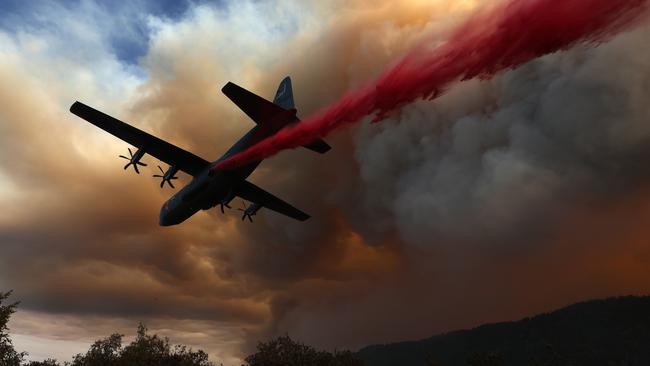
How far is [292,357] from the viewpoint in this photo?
40.2m

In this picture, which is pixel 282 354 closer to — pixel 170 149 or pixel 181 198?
pixel 181 198

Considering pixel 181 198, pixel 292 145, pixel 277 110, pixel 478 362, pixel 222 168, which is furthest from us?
pixel 478 362

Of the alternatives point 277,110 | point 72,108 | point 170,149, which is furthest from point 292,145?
point 72,108

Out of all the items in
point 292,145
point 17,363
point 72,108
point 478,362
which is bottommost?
point 478,362

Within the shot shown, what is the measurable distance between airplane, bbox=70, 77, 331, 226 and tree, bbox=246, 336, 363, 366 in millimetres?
13080

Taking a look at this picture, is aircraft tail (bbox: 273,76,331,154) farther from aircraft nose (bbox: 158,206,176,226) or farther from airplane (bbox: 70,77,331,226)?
aircraft nose (bbox: 158,206,176,226)

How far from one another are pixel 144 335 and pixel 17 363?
13245mm

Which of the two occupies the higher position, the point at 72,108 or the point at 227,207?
the point at 72,108

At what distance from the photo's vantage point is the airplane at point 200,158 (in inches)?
1183

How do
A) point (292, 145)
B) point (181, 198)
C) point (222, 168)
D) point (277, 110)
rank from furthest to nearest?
point (181, 198) → point (222, 168) → point (277, 110) → point (292, 145)

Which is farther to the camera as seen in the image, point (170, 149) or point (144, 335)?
point (144, 335)

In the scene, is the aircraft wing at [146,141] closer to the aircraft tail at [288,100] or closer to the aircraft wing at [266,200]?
the aircraft wing at [266,200]

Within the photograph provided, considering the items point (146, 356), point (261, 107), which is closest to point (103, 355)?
point (146, 356)

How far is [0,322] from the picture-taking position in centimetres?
4028
